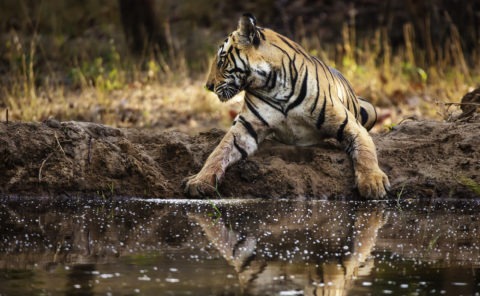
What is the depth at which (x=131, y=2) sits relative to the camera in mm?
15945

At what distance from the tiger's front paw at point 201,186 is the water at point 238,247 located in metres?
0.16

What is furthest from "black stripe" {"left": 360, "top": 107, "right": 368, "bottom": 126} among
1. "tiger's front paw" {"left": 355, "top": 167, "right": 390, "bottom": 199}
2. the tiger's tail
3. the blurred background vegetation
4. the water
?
the water

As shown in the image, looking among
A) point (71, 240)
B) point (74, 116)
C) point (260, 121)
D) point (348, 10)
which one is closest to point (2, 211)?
point (71, 240)

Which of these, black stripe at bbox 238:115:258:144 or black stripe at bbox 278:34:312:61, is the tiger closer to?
black stripe at bbox 238:115:258:144

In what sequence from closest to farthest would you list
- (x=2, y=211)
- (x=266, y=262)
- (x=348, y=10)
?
(x=266, y=262), (x=2, y=211), (x=348, y=10)

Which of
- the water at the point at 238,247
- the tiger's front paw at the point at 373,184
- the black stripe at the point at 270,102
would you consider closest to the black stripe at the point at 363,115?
the black stripe at the point at 270,102

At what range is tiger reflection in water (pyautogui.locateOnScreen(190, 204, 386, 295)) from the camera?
5.04m

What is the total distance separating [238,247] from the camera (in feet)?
19.6

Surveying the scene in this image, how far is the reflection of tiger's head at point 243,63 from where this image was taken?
27.9 ft

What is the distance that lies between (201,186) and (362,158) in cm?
125

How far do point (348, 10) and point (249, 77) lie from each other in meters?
10.1

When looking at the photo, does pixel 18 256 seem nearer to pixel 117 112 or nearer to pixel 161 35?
pixel 117 112

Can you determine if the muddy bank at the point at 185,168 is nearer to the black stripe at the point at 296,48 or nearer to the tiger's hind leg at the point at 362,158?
the tiger's hind leg at the point at 362,158

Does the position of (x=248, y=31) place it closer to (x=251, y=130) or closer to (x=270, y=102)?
(x=270, y=102)
